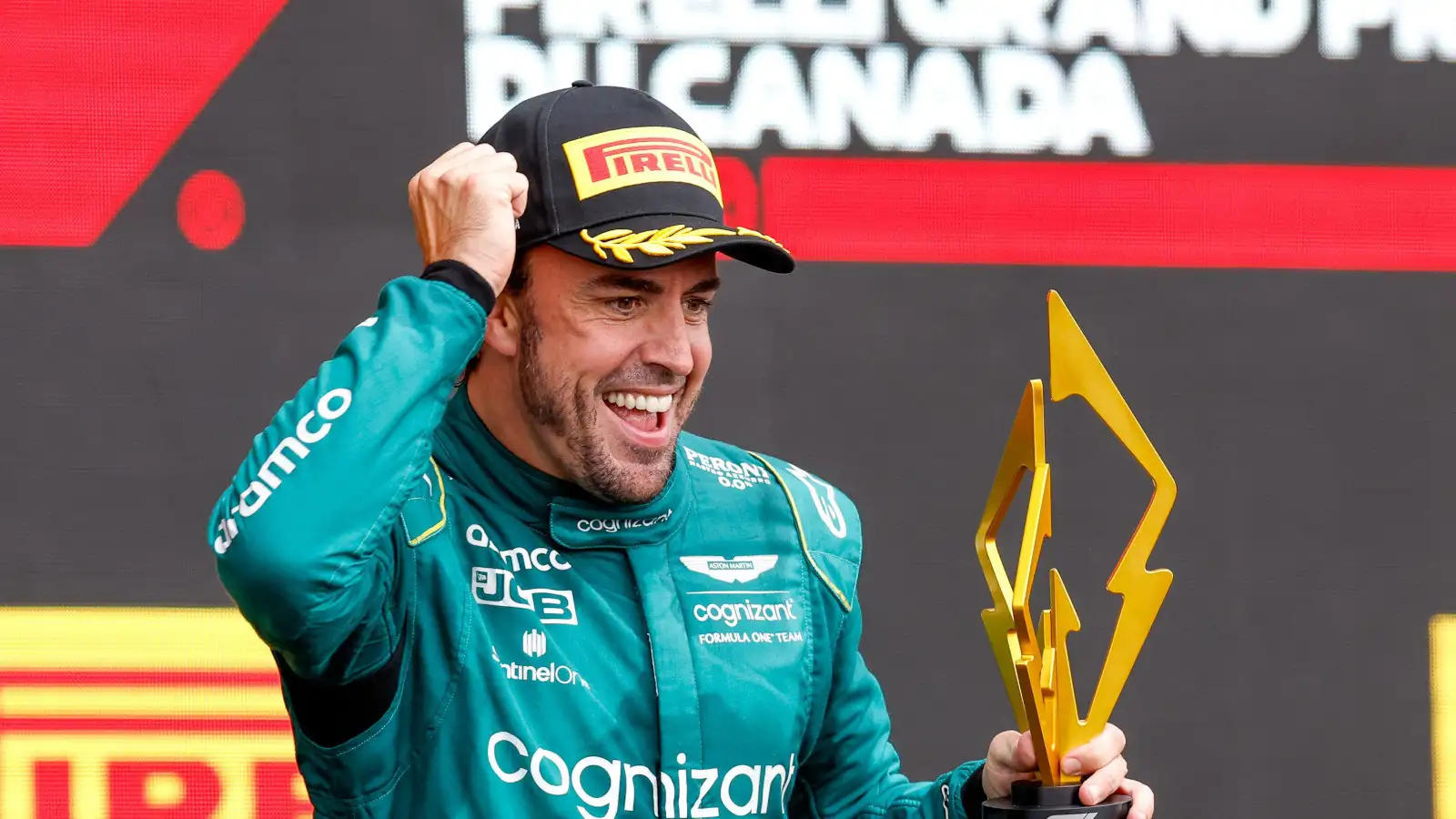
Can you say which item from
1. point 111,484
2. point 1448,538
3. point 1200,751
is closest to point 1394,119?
point 1448,538

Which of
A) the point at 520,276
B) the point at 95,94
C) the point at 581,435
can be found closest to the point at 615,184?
the point at 520,276

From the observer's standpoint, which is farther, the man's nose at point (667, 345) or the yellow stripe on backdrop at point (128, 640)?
the yellow stripe on backdrop at point (128, 640)

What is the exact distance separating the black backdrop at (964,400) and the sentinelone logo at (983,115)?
41 millimetres

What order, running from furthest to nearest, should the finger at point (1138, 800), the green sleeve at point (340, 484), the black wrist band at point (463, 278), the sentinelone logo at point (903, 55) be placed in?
the sentinelone logo at point (903, 55), the finger at point (1138, 800), the black wrist band at point (463, 278), the green sleeve at point (340, 484)

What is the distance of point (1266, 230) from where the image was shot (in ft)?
9.27

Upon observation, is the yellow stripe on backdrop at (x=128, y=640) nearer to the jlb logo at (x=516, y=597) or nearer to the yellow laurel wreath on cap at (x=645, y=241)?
the jlb logo at (x=516, y=597)

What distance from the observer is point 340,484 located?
1.42 metres

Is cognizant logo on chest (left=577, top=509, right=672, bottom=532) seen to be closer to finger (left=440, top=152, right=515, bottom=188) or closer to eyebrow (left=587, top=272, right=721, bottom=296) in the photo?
eyebrow (left=587, top=272, right=721, bottom=296)

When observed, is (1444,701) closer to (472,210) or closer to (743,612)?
(743,612)

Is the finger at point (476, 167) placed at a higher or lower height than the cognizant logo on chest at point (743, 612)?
higher

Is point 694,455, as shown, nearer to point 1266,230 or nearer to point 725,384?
point 725,384

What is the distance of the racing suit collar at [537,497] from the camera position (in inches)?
68.5

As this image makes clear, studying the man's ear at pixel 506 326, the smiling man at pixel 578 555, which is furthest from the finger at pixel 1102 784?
the man's ear at pixel 506 326

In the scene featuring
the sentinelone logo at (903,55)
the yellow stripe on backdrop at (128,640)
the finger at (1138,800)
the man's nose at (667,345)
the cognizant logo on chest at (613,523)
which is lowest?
the yellow stripe on backdrop at (128,640)
